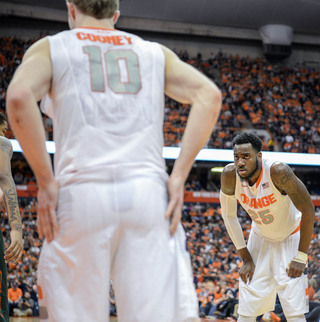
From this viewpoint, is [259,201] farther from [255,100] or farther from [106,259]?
[255,100]

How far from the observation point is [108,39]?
2.29m

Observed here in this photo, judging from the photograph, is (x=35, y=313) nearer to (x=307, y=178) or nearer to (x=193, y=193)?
(x=193, y=193)

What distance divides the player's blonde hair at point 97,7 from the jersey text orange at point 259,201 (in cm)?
288

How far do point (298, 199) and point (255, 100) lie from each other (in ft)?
64.5

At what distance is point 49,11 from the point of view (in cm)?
2341

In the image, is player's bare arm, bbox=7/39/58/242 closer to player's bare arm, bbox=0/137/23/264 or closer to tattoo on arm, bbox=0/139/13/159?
player's bare arm, bbox=0/137/23/264

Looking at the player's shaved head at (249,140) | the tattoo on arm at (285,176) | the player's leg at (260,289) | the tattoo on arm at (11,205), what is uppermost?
the player's shaved head at (249,140)

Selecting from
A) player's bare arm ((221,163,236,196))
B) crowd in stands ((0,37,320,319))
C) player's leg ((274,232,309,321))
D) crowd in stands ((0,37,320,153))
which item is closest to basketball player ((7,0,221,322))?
player's bare arm ((221,163,236,196))

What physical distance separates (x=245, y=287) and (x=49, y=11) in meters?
20.3

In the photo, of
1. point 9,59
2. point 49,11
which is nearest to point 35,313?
point 9,59

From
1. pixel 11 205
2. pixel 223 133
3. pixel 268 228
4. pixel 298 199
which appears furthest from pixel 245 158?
pixel 223 133

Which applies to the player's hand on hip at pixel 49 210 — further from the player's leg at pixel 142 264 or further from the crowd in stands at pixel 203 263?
the crowd in stands at pixel 203 263

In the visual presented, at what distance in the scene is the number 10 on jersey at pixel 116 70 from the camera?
2.18 metres

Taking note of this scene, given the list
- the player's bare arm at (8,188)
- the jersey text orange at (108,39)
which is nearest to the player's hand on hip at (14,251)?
the player's bare arm at (8,188)
